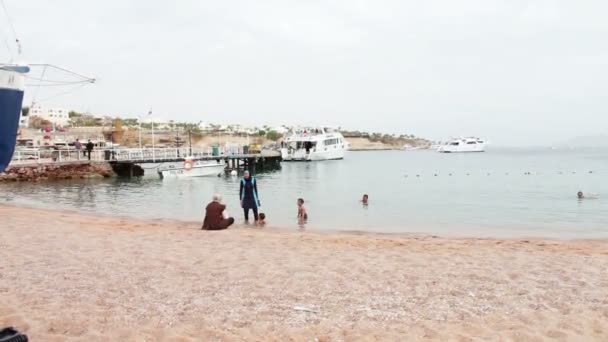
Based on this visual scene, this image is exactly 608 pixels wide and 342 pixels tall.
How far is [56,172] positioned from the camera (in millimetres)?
36000

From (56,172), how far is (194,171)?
1116 centimetres

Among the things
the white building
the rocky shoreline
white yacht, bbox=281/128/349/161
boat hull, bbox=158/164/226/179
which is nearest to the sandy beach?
the rocky shoreline

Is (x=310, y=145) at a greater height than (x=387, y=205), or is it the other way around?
(x=310, y=145)

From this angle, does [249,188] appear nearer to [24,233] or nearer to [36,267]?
[24,233]

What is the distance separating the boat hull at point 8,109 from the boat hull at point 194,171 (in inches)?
1448

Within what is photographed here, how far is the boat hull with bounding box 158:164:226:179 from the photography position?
40000 mm

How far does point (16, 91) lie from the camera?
→ 13.9 feet

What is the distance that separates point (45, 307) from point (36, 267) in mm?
2533

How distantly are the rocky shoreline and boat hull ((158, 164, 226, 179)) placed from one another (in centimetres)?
514

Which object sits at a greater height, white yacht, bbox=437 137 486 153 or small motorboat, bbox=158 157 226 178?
white yacht, bbox=437 137 486 153

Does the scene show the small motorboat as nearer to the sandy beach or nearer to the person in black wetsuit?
the person in black wetsuit

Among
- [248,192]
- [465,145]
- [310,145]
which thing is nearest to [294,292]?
[248,192]

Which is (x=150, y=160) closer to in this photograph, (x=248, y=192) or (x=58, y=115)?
(x=248, y=192)

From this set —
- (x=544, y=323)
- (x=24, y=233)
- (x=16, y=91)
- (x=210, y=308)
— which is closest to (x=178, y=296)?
(x=210, y=308)
